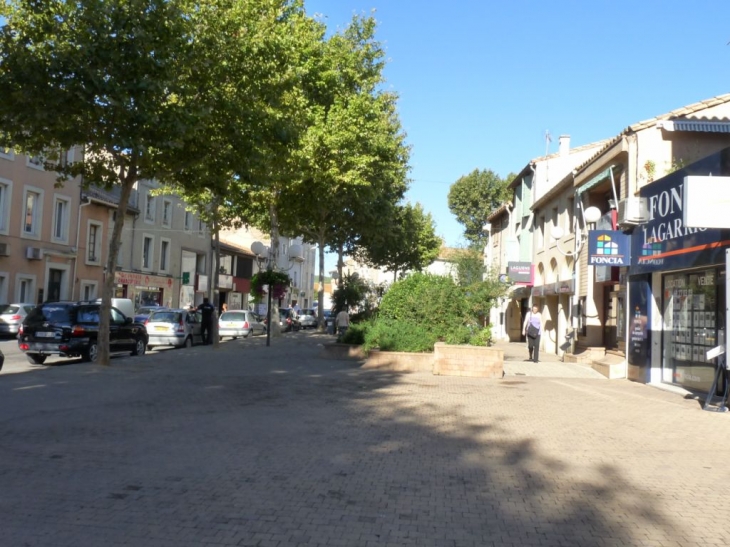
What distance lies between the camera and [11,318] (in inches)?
1052

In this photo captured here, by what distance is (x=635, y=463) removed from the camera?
25.1 feet

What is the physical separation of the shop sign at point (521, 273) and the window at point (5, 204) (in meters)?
22.2

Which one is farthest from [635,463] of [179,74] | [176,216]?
[176,216]

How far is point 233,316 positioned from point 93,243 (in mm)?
10133

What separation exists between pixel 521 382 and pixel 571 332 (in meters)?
9.06

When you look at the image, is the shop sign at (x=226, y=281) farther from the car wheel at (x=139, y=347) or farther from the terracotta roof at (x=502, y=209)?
the car wheel at (x=139, y=347)

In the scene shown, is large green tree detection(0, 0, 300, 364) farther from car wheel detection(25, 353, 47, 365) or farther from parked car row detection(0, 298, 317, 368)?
car wheel detection(25, 353, 47, 365)

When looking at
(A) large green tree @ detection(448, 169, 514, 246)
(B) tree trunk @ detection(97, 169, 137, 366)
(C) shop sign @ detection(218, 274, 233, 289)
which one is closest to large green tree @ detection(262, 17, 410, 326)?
(B) tree trunk @ detection(97, 169, 137, 366)

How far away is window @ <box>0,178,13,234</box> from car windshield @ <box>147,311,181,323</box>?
1071 centimetres

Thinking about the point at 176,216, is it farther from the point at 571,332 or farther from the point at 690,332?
the point at 690,332

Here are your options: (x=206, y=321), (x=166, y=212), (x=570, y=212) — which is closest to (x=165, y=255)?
(x=166, y=212)

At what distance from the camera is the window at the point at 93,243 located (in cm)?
3825

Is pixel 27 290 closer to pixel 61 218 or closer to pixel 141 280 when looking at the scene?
pixel 61 218

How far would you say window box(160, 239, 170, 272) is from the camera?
46344mm
